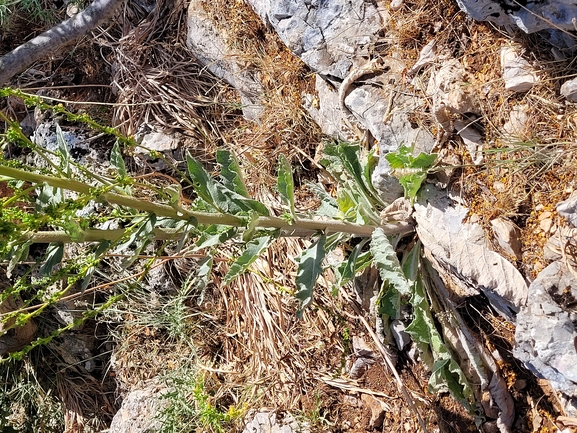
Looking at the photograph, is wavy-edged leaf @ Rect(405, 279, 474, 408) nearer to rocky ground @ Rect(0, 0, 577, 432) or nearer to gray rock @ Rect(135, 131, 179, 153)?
rocky ground @ Rect(0, 0, 577, 432)

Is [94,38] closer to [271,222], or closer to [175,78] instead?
[175,78]

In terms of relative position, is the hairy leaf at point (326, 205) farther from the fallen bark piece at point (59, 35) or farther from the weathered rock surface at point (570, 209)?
the fallen bark piece at point (59, 35)

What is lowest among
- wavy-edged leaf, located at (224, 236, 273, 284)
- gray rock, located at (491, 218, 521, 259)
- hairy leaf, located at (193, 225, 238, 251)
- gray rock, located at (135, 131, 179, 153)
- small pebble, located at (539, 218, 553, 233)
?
gray rock, located at (491, 218, 521, 259)

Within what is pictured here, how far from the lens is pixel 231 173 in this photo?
6.64ft

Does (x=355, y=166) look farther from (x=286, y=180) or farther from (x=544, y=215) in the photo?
(x=544, y=215)

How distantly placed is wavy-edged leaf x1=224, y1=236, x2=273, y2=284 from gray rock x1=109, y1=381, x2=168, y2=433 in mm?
1875

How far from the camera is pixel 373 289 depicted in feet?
9.27

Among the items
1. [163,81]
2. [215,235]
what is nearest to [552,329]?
[215,235]

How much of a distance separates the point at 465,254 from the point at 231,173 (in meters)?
1.00

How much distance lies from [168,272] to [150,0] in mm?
1841

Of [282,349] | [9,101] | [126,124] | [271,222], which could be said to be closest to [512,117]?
[271,222]

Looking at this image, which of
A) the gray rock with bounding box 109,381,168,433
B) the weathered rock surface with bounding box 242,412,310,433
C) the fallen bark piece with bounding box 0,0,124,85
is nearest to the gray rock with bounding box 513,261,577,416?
the weathered rock surface with bounding box 242,412,310,433

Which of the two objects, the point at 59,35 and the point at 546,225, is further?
the point at 59,35

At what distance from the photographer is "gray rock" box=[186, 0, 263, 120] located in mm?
3393
